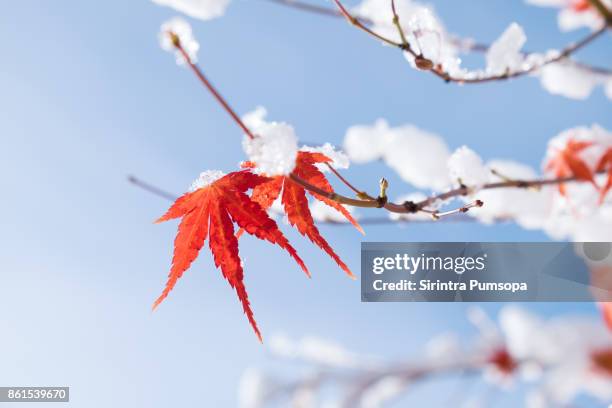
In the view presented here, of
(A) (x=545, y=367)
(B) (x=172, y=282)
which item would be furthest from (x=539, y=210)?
(A) (x=545, y=367)

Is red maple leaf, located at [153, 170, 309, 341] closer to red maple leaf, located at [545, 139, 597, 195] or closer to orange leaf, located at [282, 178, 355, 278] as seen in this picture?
orange leaf, located at [282, 178, 355, 278]

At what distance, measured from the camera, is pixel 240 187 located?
810 mm

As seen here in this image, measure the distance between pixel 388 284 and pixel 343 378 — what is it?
0.89 meters

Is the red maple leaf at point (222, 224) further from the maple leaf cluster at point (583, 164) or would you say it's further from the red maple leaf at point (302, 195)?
the maple leaf cluster at point (583, 164)

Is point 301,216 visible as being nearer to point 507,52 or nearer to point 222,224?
point 222,224

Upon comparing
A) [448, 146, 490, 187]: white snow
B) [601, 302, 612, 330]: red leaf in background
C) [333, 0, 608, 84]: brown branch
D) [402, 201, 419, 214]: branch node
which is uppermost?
[333, 0, 608, 84]: brown branch

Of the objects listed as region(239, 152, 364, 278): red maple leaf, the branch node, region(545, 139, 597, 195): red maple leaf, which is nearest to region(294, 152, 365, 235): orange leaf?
region(239, 152, 364, 278): red maple leaf

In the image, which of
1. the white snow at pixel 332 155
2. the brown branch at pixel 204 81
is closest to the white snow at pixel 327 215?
the white snow at pixel 332 155

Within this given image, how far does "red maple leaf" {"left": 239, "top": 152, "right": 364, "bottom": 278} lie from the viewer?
0.77m

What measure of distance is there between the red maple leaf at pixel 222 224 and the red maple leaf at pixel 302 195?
1.0 inches

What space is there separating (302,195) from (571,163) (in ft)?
1.28

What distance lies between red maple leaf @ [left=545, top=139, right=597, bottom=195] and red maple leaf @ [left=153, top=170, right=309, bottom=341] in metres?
0.41

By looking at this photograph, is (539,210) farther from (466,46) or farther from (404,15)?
(404,15)

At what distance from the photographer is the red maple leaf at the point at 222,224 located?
2.49 feet
